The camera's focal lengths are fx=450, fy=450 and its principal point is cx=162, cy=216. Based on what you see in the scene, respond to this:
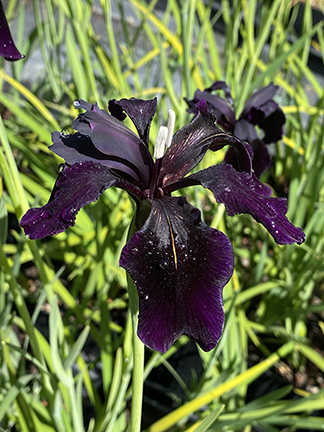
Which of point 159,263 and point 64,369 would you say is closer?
point 159,263

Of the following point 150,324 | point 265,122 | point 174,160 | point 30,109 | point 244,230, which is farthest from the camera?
point 244,230

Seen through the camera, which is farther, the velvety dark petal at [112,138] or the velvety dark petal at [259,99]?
the velvety dark petal at [259,99]

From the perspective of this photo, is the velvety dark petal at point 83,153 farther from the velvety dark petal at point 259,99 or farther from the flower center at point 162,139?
the velvety dark petal at point 259,99

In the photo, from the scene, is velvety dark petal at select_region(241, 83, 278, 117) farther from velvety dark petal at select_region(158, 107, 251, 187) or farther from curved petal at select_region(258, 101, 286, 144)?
velvety dark petal at select_region(158, 107, 251, 187)

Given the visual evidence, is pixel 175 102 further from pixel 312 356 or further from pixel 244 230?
pixel 312 356

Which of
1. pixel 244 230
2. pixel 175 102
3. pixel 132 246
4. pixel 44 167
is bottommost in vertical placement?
pixel 244 230

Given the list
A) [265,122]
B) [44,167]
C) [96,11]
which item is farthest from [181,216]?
[96,11]

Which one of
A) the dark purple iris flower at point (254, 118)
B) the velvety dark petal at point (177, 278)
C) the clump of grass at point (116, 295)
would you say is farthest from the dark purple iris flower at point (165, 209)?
the dark purple iris flower at point (254, 118)

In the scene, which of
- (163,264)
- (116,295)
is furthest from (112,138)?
(116,295)

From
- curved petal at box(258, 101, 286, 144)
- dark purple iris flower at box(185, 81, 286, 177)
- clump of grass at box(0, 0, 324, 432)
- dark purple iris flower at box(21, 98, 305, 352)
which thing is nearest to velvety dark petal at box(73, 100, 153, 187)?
dark purple iris flower at box(21, 98, 305, 352)
